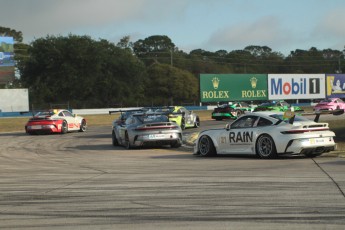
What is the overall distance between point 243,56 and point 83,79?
224 ft

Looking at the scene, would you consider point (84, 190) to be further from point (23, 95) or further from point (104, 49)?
point (104, 49)

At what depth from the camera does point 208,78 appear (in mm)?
67375

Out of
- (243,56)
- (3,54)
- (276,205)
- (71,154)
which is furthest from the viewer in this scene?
(243,56)

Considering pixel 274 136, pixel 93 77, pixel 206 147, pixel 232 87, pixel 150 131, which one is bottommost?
pixel 206 147

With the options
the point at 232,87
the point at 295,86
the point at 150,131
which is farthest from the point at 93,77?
the point at 150,131

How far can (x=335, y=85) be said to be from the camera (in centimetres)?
7775

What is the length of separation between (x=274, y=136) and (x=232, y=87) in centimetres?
5609

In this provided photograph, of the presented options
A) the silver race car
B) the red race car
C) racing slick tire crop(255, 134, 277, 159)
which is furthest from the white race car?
the red race car

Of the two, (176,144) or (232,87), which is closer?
(176,144)

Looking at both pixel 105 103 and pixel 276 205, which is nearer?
pixel 276 205

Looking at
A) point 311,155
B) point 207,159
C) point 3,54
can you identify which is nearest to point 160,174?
point 207,159

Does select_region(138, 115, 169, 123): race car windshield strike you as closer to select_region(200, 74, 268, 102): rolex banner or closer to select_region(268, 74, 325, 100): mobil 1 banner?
select_region(200, 74, 268, 102): rolex banner

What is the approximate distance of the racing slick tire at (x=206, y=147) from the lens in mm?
15586

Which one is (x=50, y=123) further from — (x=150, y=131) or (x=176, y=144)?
(x=150, y=131)
